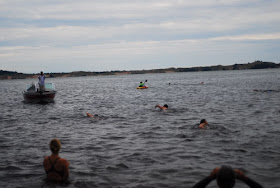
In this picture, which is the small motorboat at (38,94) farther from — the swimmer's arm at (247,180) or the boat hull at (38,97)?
the swimmer's arm at (247,180)

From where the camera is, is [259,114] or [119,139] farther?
[259,114]

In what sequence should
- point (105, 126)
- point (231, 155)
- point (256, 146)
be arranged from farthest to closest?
point (105, 126) < point (256, 146) < point (231, 155)

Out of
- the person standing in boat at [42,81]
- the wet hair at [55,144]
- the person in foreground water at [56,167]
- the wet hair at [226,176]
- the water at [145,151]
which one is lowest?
the water at [145,151]

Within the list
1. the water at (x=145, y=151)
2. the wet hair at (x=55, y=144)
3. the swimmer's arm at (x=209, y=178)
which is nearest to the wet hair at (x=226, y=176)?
the swimmer's arm at (x=209, y=178)

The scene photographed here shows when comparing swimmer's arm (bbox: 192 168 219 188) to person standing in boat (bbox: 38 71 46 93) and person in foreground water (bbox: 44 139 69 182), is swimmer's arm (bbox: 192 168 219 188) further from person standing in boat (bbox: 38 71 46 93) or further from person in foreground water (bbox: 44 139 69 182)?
person standing in boat (bbox: 38 71 46 93)

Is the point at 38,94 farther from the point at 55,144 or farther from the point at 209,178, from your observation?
the point at 209,178

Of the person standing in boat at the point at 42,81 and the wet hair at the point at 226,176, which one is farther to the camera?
the person standing in boat at the point at 42,81

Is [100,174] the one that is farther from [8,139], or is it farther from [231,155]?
[8,139]

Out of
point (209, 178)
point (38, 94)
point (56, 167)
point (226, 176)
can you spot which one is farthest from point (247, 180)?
point (38, 94)

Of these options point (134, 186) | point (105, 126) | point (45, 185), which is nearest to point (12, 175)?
point (45, 185)

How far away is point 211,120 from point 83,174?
11.7 m

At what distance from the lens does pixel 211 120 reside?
19.3 metres

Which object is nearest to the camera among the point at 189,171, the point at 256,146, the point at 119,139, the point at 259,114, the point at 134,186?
the point at 134,186

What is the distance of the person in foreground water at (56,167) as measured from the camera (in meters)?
7.86
